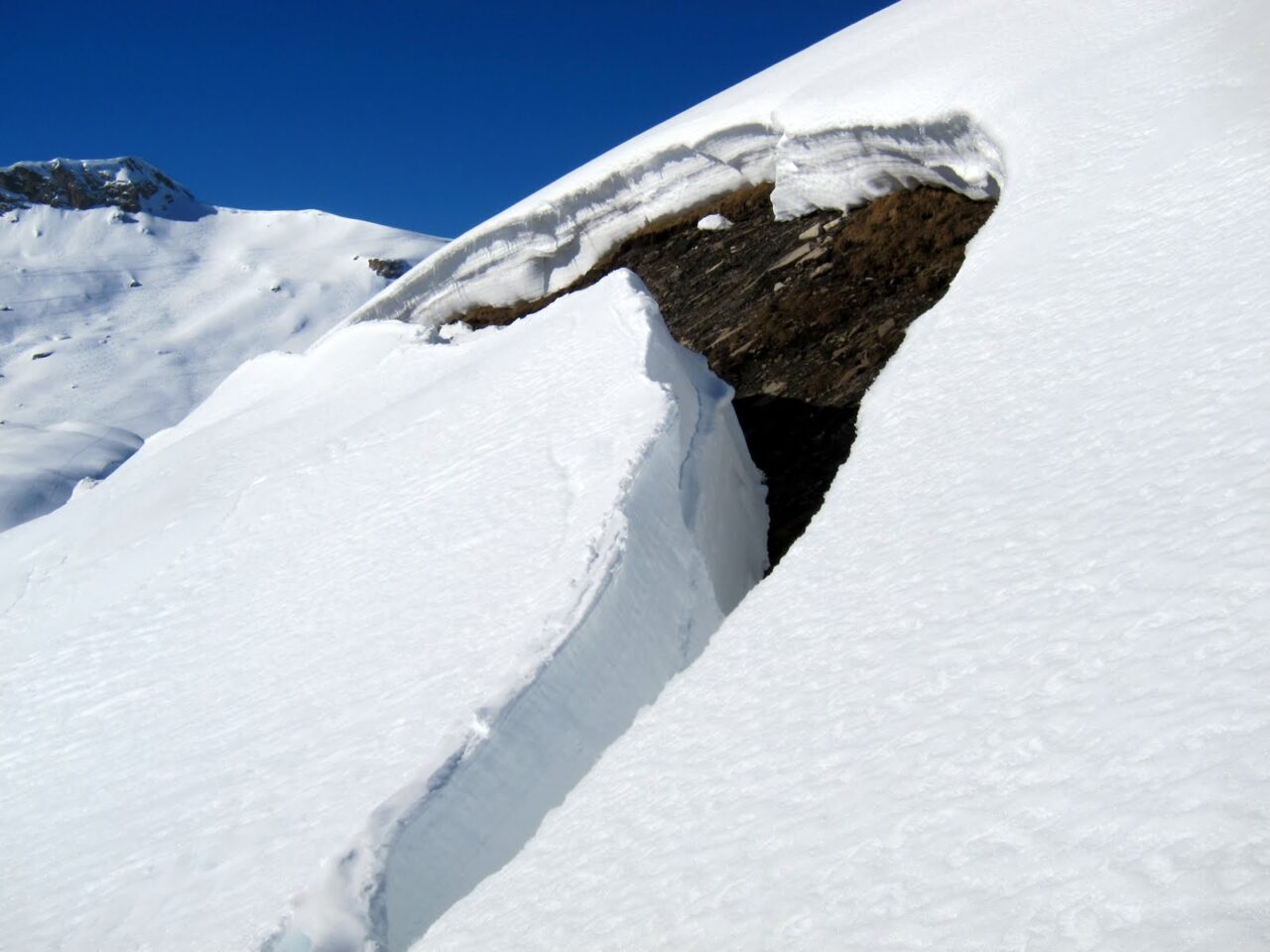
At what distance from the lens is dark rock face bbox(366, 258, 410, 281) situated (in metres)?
27.4

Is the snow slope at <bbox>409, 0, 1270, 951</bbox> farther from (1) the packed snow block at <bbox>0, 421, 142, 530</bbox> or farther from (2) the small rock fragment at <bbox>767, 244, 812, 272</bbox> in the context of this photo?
(1) the packed snow block at <bbox>0, 421, 142, 530</bbox>

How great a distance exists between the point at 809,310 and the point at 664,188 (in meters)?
3.01

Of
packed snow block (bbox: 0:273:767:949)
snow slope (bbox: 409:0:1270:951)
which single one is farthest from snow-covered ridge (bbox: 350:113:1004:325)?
snow slope (bbox: 409:0:1270:951)

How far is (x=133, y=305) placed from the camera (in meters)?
27.4

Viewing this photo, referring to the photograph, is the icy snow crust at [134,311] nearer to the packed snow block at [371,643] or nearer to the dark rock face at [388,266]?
the dark rock face at [388,266]

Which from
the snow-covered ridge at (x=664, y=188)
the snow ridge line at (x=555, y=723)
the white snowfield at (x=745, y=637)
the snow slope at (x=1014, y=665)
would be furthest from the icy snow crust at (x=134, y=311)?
the snow slope at (x=1014, y=665)

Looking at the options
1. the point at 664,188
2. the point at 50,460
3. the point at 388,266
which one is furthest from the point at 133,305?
the point at 664,188

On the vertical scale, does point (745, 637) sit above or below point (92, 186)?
below

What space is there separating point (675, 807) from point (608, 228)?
765 cm

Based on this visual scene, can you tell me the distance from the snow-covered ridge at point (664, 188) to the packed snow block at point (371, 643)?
1.98 meters

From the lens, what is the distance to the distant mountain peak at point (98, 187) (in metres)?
35.4

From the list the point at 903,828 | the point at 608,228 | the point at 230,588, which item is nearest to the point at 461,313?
the point at 608,228

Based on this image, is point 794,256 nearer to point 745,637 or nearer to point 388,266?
point 745,637

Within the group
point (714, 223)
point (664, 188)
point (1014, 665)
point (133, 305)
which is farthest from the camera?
point (133, 305)
